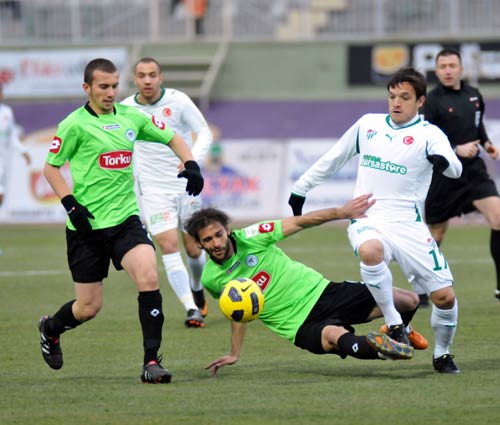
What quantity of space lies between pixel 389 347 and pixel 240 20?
21.0 metres

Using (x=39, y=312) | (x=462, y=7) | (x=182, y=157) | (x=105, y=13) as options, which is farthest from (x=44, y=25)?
(x=182, y=157)

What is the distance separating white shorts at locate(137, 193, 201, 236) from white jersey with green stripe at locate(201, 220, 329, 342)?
2.61 metres

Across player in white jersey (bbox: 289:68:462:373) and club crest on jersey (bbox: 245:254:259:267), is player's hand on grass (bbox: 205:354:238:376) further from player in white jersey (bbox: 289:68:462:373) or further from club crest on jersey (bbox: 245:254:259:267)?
player in white jersey (bbox: 289:68:462:373)

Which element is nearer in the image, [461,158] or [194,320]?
[194,320]

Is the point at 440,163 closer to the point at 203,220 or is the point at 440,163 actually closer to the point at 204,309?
the point at 203,220

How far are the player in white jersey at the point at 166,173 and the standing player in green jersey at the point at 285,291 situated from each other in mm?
2507

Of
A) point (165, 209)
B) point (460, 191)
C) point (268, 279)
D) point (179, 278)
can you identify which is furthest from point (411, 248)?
point (460, 191)

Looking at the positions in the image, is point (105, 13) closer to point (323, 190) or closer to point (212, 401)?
point (323, 190)

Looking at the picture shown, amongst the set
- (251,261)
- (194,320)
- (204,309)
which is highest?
(251,261)

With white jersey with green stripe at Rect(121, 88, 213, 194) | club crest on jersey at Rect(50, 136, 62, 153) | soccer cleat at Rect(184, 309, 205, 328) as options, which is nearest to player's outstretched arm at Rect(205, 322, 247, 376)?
club crest on jersey at Rect(50, 136, 62, 153)

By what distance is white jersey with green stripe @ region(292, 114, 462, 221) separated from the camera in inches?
295

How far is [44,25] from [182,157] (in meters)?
20.7

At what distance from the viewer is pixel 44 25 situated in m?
27.5

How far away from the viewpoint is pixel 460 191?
427 inches
